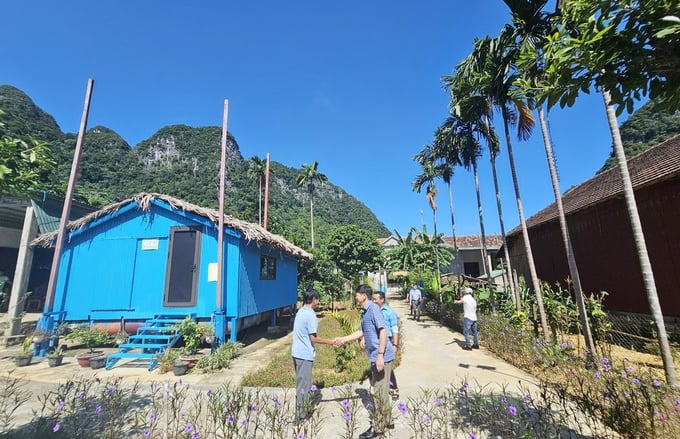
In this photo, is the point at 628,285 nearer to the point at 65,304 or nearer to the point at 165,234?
the point at 165,234

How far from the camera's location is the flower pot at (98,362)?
7.81 metres

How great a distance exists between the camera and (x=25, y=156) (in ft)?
12.5

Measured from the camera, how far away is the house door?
9.97m

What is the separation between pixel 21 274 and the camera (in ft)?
41.9

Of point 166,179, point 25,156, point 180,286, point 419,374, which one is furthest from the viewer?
point 166,179

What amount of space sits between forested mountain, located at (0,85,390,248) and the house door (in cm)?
2860

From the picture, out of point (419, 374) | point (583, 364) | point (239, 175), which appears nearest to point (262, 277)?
point (419, 374)

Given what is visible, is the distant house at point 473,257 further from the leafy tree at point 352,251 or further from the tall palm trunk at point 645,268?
the tall palm trunk at point 645,268

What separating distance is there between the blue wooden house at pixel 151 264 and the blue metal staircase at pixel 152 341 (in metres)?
0.37

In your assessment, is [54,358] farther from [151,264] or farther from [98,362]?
[151,264]

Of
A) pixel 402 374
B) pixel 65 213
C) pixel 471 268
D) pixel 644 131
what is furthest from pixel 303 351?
pixel 644 131

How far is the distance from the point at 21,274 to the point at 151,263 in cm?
755

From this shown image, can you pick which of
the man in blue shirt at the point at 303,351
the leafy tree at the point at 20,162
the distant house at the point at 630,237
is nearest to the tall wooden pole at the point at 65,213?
the leafy tree at the point at 20,162

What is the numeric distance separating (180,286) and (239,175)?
269 feet
